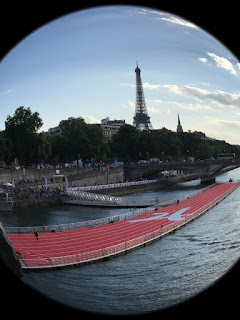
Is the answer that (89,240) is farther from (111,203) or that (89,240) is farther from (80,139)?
(80,139)

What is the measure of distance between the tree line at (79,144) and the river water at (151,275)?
2267 centimetres

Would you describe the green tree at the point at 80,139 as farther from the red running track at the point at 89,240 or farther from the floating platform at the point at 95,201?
the red running track at the point at 89,240

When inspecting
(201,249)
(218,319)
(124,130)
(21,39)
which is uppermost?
(124,130)

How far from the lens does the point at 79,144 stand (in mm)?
42312

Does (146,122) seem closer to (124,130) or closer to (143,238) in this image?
(124,130)

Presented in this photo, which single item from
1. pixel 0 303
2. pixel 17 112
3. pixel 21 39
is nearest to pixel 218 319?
pixel 0 303

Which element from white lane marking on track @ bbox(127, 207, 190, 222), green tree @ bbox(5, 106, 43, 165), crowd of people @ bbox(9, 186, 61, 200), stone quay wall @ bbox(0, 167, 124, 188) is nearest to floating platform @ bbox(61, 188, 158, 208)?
crowd of people @ bbox(9, 186, 61, 200)

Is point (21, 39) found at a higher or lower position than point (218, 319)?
higher

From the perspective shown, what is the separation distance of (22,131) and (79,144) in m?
8.50

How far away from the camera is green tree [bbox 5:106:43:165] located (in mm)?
35281

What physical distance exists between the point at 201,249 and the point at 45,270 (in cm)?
582

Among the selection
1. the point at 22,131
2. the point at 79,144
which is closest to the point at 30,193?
the point at 22,131

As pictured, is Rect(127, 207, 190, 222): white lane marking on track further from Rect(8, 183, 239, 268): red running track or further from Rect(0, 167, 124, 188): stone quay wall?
Rect(0, 167, 124, 188): stone quay wall

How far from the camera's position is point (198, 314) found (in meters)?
3.08
